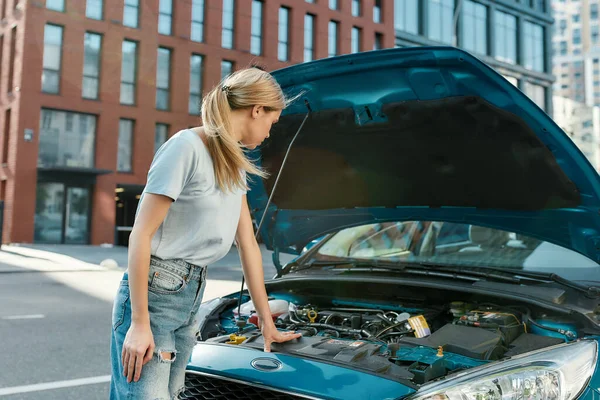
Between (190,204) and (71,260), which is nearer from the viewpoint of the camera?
(190,204)

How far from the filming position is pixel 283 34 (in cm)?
2766

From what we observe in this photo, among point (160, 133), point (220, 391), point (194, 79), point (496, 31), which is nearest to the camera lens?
point (220, 391)

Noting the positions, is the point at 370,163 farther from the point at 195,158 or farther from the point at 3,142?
the point at 3,142

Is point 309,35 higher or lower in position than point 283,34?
higher

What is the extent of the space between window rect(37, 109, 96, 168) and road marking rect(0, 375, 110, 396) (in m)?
19.8

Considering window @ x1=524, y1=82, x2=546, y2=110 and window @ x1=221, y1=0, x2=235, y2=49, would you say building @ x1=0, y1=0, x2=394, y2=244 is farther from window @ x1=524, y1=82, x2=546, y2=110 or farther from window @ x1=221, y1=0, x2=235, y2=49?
window @ x1=524, y1=82, x2=546, y2=110

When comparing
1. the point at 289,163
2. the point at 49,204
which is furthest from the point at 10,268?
the point at 289,163

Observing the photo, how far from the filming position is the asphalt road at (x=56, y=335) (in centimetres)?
427

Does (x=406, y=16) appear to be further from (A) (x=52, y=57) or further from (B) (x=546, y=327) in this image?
(B) (x=546, y=327)

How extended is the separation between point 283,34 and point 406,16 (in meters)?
9.40

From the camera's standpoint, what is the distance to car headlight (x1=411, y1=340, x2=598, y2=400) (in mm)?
1855

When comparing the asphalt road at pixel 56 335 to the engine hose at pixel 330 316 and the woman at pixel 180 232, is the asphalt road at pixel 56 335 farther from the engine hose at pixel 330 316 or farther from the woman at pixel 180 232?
the woman at pixel 180 232

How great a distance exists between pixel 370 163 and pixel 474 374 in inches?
64.0

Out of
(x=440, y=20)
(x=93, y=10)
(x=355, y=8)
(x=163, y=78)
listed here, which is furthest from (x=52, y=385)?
(x=440, y=20)
